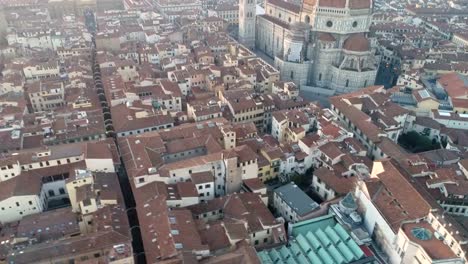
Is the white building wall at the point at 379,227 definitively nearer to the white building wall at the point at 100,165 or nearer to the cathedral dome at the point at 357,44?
the white building wall at the point at 100,165

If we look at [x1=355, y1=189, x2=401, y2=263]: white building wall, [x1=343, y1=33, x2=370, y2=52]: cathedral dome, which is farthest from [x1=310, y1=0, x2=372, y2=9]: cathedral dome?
[x1=355, y1=189, x2=401, y2=263]: white building wall

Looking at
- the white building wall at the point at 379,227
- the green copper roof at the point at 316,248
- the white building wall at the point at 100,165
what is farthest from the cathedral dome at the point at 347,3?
the white building wall at the point at 100,165

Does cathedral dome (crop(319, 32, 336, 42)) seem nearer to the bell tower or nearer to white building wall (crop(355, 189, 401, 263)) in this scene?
the bell tower

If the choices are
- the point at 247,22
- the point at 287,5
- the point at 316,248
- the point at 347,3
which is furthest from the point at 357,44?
the point at 316,248

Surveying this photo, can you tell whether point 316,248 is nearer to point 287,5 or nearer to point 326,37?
point 326,37

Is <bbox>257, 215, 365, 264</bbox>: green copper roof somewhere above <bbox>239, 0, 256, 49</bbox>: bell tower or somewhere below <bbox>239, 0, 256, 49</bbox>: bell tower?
below

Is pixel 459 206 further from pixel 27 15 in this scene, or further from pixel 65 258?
pixel 27 15
